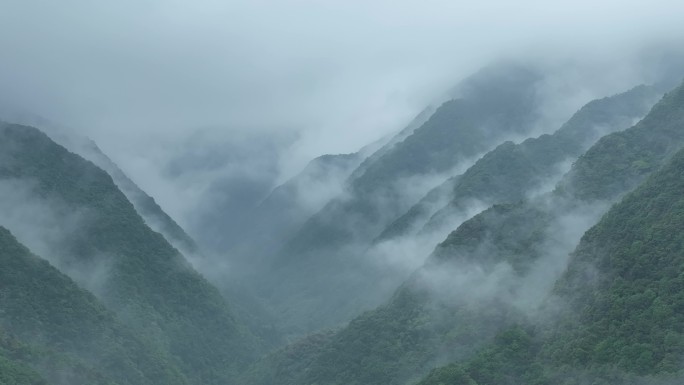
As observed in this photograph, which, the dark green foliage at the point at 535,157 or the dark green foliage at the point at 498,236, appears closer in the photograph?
the dark green foliage at the point at 498,236

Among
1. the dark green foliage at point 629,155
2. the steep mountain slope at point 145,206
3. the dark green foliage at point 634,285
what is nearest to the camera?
the dark green foliage at point 634,285

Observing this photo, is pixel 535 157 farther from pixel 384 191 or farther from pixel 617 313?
pixel 617 313

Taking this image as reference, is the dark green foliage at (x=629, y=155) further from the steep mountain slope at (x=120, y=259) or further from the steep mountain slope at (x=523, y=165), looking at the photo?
the steep mountain slope at (x=120, y=259)

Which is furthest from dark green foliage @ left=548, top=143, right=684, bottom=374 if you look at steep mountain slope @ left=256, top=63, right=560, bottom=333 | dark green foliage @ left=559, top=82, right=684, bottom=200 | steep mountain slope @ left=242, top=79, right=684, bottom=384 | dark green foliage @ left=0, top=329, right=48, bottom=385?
steep mountain slope @ left=256, top=63, right=560, bottom=333

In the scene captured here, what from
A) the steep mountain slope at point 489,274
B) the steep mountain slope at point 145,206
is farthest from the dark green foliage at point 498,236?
the steep mountain slope at point 145,206

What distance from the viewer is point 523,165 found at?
135 m

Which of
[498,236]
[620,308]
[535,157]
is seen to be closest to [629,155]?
[498,236]

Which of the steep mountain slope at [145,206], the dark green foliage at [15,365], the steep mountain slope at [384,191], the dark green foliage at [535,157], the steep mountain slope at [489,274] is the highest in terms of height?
the steep mountain slope at [145,206]

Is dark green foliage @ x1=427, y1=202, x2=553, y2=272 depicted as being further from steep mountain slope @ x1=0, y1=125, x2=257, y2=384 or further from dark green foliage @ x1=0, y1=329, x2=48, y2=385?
dark green foliage @ x1=0, y1=329, x2=48, y2=385

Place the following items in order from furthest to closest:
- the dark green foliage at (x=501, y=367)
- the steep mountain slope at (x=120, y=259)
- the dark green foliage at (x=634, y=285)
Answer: the steep mountain slope at (x=120, y=259), the dark green foliage at (x=501, y=367), the dark green foliage at (x=634, y=285)

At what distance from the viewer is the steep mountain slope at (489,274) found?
90.1m

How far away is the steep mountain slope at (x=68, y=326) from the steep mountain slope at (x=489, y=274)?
21.2 metres

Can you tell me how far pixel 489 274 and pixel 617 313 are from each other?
82.3ft

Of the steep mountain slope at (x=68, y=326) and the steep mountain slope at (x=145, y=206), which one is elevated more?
the steep mountain slope at (x=145, y=206)
